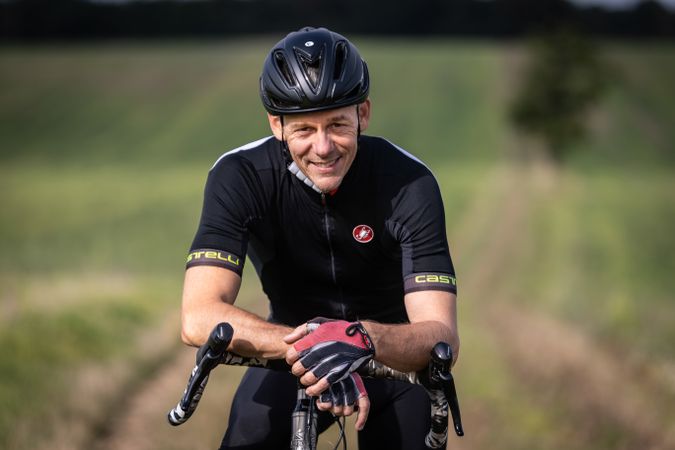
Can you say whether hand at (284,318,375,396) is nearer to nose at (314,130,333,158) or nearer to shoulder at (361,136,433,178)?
nose at (314,130,333,158)

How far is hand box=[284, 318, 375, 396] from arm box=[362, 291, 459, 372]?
0.45 feet

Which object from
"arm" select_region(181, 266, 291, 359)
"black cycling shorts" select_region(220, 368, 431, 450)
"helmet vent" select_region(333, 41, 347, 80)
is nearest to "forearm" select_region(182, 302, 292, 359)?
"arm" select_region(181, 266, 291, 359)

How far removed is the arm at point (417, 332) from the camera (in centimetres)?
304

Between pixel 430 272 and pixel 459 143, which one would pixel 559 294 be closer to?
pixel 430 272

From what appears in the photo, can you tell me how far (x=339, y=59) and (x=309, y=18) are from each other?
95235 millimetres

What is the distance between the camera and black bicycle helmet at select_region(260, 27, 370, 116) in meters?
3.43

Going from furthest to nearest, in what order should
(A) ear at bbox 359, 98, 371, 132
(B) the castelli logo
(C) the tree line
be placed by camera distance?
(C) the tree line → (B) the castelli logo → (A) ear at bbox 359, 98, 371, 132

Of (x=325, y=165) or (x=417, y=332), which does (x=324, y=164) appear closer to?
(x=325, y=165)

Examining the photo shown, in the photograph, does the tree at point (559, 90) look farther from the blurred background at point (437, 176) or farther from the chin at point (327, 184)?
the chin at point (327, 184)

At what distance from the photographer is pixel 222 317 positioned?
3.25 m

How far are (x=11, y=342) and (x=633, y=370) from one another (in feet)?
22.7

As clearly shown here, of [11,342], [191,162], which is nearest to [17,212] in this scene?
[191,162]

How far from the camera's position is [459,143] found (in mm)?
51281

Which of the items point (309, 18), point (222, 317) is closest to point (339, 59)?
point (222, 317)
